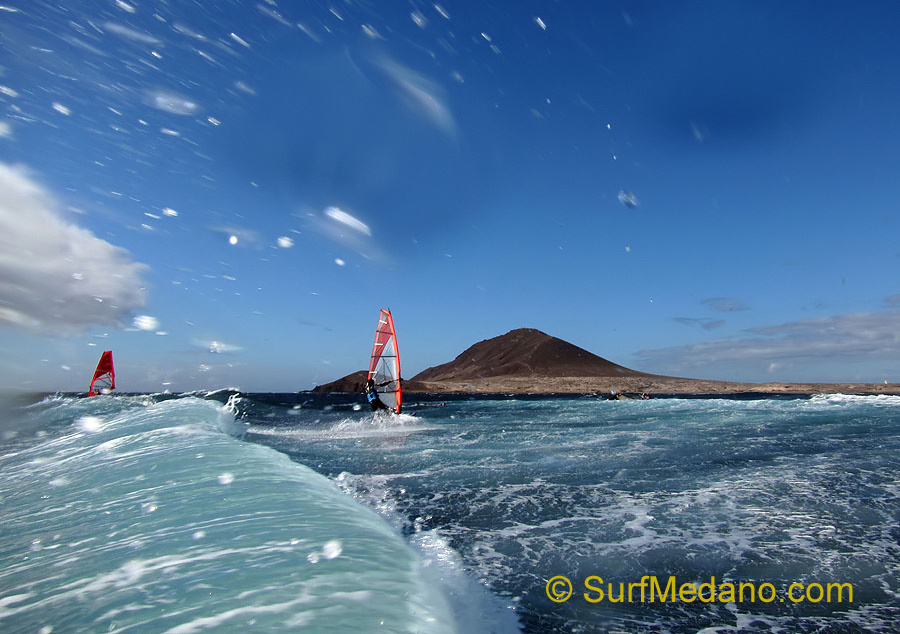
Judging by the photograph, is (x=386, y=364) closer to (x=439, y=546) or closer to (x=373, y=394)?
(x=373, y=394)

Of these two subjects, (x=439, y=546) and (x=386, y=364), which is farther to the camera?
(x=386, y=364)

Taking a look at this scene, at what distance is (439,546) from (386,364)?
899 inches

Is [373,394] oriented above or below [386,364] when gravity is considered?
below

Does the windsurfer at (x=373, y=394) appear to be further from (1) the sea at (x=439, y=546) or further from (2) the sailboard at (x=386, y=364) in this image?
(1) the sea at (x=439, y=546)

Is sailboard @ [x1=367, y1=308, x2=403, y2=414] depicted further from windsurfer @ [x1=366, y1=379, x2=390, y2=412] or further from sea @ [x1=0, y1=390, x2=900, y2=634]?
sea @ [x1=0, y1=390, x2=900, y2=634]

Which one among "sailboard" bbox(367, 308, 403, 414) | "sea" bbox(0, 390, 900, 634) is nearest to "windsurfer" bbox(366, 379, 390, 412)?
"sailboard" bbox(367, 308, 403, 414)

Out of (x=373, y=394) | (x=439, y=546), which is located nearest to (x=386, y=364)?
(x=373, y=394)

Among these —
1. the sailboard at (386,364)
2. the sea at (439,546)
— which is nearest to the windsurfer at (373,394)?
the sailboard at (386,364)

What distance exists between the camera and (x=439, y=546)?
464cm

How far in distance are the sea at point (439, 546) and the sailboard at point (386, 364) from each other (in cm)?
1720

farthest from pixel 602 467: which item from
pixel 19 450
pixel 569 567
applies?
pixel 19 450

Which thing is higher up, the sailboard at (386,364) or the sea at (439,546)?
the sailboard at (386,364)

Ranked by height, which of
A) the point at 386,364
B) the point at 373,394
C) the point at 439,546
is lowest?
the point at 439,546

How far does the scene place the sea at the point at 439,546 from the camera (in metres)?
2.95
